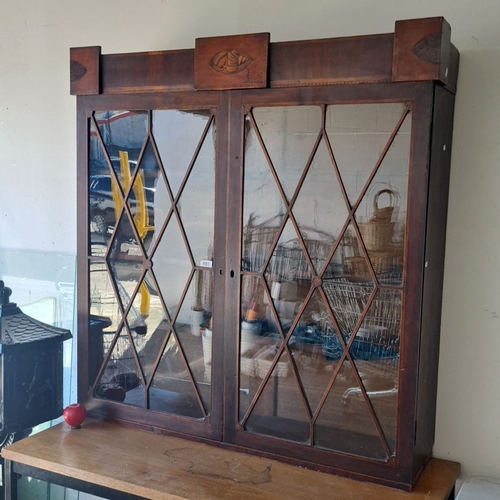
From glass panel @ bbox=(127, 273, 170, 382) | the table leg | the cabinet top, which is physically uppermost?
the cabinet top

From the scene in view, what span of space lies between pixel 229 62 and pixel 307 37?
0.37 m

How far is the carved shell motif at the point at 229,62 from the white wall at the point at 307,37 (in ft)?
1.15

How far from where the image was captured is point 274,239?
1590 mm

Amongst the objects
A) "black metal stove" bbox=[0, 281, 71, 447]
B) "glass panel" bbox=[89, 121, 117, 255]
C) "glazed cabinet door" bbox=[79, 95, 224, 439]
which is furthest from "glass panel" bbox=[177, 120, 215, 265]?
"black metal stove" bbox=[0, 281, 71, 447]

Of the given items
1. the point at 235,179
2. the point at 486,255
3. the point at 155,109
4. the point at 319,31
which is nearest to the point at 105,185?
the point at 155,109

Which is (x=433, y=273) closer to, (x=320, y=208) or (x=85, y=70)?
(x=320, y=208)

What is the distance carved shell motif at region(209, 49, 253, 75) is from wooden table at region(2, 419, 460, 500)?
102cm

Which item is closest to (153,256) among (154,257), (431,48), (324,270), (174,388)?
(154,257)

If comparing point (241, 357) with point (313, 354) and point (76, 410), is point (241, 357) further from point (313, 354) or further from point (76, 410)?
point (76, 410)

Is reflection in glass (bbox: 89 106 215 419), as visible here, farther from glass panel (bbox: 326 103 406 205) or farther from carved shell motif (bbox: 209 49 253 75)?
glass panel (bbox: 326 103 406 205)

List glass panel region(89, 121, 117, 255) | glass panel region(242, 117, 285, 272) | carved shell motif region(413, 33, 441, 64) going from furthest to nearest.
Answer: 1. glass panel region(89, 121, 117, 255)
2. glass panel region(242, 117, 285, 272)
3. carved shell motif region(413, 33, 441, 64)

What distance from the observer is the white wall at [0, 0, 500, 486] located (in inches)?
64.3

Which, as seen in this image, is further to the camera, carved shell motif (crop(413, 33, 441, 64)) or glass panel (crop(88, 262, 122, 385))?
glass panel (crop(88, 262, 122, 385))

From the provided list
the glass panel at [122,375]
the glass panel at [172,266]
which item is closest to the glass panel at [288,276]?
the glass panel at [172,266]
